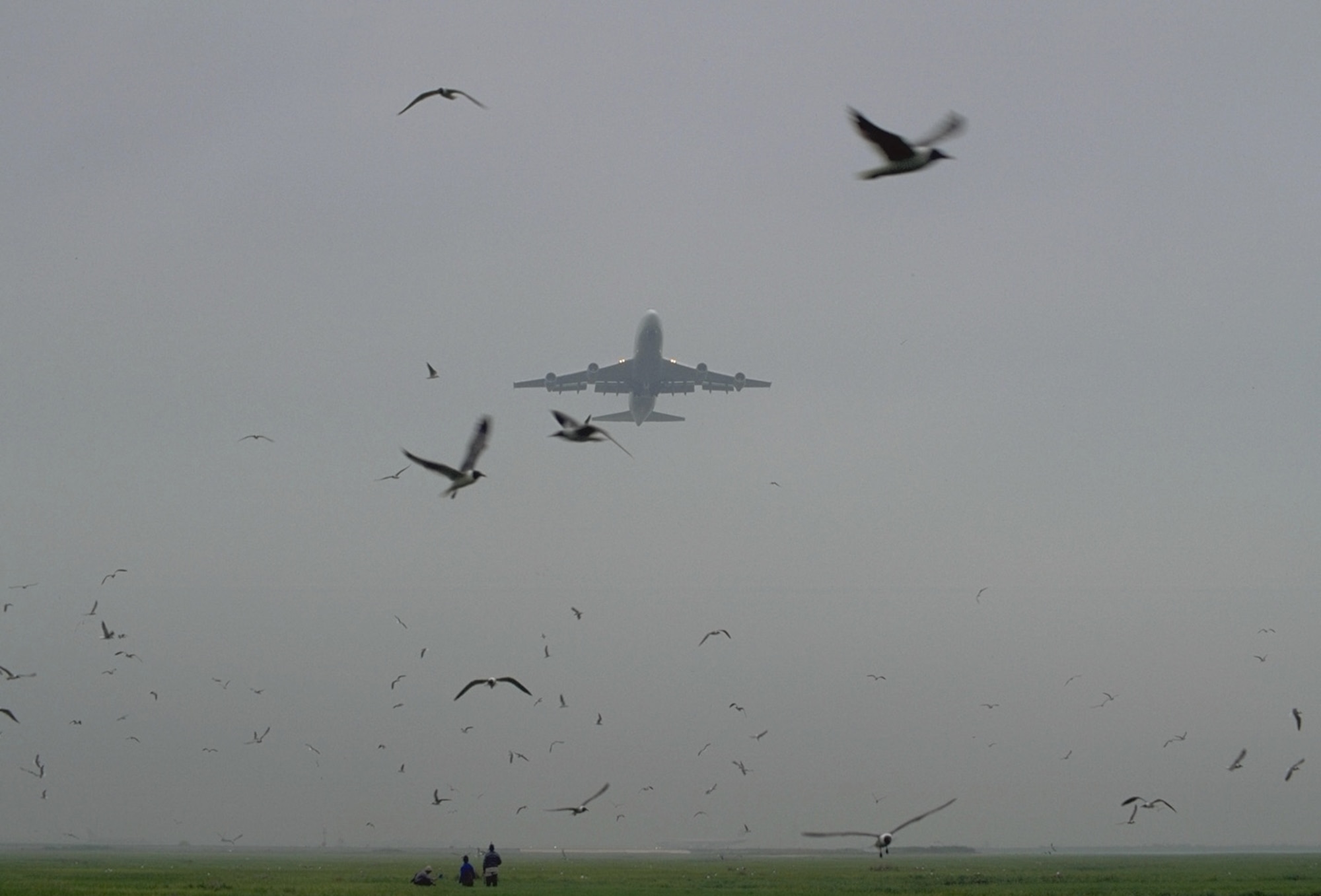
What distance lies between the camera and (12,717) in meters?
30.8

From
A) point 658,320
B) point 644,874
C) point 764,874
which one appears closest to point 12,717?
point 644,874

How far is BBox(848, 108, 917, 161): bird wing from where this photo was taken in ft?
51.4

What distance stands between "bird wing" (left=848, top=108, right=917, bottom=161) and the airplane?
103 m

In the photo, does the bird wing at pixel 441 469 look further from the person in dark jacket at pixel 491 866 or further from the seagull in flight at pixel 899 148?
the person in dark jacket at pixel 491 866

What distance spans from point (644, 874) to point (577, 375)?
229 feet

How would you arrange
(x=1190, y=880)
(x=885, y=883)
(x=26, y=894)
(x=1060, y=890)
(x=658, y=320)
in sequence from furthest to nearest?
(x=658, y=320)
(x=1190, y=880)
(x=885, y=883)
(x=1060, y=890)
(x=26, y=894)


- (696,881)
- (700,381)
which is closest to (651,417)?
(700,381)

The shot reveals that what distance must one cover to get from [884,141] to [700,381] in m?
110

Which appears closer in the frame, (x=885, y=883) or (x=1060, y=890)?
(x=1060, y=890)

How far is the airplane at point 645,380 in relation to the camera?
121m

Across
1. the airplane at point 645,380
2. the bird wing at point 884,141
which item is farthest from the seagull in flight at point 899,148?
the airplane at point 645,380

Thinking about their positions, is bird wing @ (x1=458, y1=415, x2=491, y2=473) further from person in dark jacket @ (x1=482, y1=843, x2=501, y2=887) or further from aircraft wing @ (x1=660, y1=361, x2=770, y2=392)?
aircraft wing @ (x1=660, y1=361, x2=770, y2=392)

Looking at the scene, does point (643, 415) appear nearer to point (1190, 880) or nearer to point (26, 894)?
point (1190, 880)

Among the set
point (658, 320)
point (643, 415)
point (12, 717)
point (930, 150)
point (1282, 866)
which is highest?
point (658, 320)
